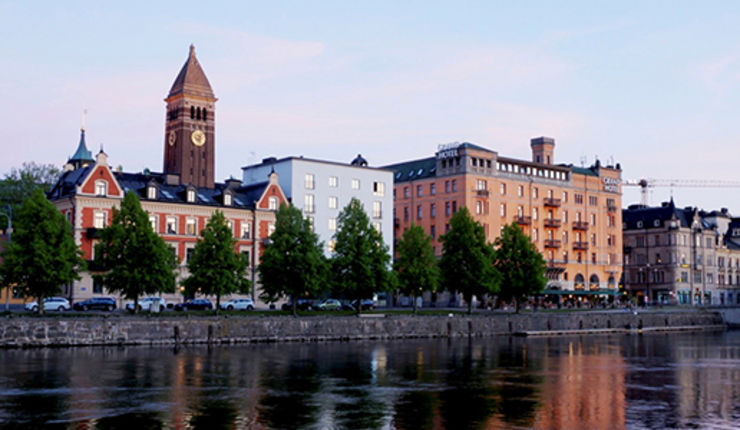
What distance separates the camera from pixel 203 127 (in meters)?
143

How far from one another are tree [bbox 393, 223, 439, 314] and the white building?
17.9 meters

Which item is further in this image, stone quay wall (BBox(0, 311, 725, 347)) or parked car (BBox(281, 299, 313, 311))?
parked car (BBox(281, 299, 313, 311))

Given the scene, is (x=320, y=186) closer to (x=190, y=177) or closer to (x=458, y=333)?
(x=190, y=177)

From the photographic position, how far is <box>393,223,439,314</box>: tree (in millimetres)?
97812

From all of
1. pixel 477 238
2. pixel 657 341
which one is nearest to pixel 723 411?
pixel 657 341

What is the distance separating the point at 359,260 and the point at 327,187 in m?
32.8

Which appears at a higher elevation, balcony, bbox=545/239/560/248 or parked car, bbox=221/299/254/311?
balcony, bbox=545/239/560/248

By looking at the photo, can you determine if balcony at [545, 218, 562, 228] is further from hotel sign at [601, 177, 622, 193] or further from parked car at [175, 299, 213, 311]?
parked car at [175, 299, 213, 311]

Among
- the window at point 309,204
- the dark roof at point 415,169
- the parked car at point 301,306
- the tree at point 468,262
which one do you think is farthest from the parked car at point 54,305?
the dark roof at point 415,169

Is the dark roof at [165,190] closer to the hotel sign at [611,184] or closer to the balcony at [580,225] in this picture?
the balcony at [580,225]

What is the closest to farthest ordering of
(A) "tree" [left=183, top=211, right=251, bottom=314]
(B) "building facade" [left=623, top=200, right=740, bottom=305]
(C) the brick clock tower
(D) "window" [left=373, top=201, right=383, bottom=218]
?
1. (A) "tree" [left=183, top=211, right=251, bottom=314]
2. (D) "window" [left=373, top=201, right=383, bottom=218]
3. (C) the brick clock tower
4. (B) "building facade" [left=623, top=200, right=740, bottom=305]

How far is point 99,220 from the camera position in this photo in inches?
3812

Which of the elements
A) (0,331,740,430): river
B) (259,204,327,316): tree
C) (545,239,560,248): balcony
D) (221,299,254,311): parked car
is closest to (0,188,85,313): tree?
(0,331,740,430): river

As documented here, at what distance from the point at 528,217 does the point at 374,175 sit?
108ft
